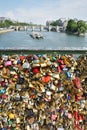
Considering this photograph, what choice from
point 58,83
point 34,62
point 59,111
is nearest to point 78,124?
point 59,111

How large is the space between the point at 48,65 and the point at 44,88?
288mm

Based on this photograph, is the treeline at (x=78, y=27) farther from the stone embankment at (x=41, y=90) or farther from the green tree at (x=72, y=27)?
the stone embankment at (x=41, y=90)

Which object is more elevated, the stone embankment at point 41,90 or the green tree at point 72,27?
the stone embankment at point 41,90

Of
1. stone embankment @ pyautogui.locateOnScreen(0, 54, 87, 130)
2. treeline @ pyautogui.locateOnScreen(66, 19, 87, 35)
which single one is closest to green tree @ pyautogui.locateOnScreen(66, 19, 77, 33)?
treeline @ pyautogui.locateOnScreen(66, 19, 87, 35)

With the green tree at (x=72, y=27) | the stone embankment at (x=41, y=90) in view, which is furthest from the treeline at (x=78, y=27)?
the stone embankment at (x=41, y=90)

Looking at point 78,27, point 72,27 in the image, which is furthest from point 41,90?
point 72,27

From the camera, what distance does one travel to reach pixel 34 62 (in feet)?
13.6

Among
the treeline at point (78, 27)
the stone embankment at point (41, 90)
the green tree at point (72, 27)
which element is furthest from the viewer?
the green tree at point (72, 27)

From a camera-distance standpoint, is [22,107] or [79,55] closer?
[22,107]

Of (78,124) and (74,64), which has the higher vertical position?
(74,64)

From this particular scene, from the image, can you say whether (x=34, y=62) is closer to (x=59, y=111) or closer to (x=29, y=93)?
(x=29, y=93)

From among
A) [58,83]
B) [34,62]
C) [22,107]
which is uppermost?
[34,62]

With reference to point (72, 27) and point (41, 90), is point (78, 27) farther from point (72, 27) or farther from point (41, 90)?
point (41, 90)

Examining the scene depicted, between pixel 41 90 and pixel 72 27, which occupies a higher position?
pixel 41 90
